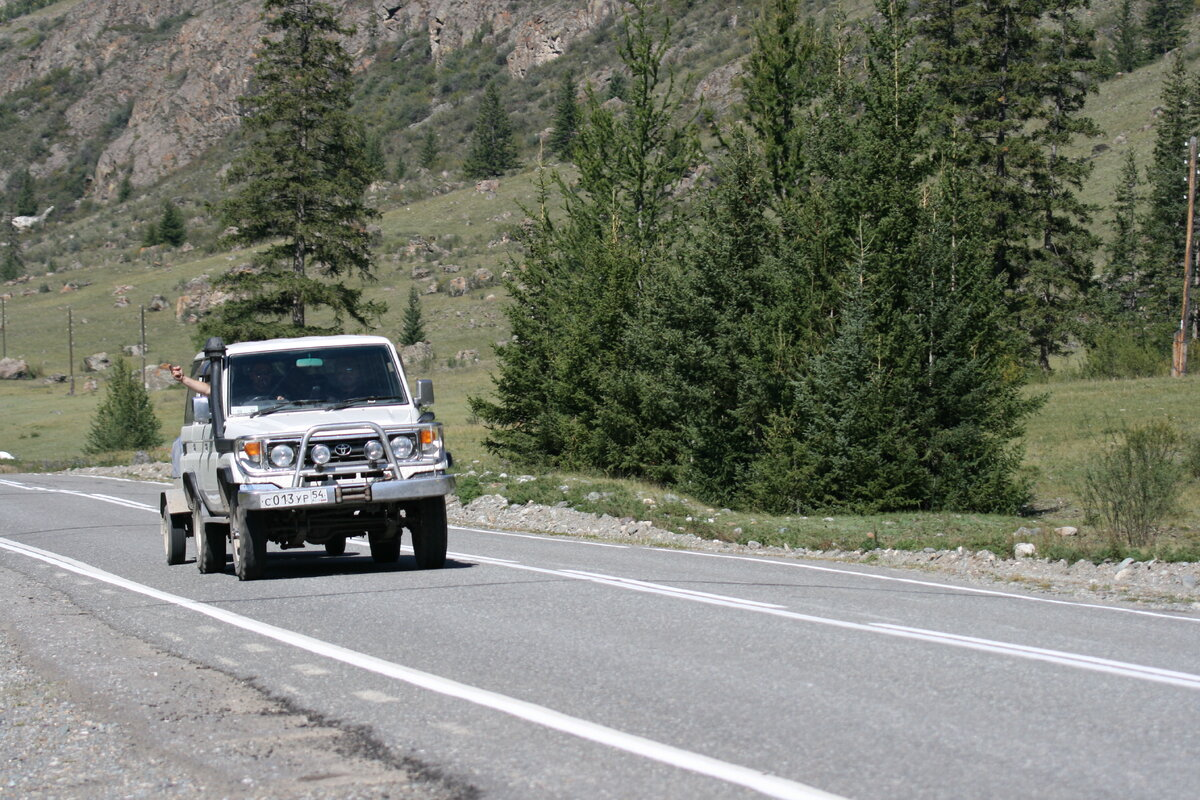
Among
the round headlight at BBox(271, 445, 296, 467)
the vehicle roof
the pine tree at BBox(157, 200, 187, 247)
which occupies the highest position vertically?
the pine tree at BBox(157, 200, 187, 247)

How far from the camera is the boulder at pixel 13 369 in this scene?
9588cm

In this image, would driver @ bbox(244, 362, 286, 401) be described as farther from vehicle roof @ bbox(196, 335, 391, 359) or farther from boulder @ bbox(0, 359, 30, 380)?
boulder @ bbox(0, 359, 30, 380)

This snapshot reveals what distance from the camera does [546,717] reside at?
620 centimetres

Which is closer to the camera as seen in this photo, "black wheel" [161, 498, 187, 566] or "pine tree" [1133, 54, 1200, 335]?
"black wheel" [161, 498, 187, 566]

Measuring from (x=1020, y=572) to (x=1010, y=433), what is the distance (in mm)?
8141

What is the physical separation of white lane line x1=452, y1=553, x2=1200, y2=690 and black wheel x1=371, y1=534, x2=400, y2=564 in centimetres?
300

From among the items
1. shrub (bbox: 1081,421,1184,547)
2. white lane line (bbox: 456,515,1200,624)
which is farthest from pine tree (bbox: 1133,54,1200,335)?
white lane line (bbox: 456,515,1200,624)

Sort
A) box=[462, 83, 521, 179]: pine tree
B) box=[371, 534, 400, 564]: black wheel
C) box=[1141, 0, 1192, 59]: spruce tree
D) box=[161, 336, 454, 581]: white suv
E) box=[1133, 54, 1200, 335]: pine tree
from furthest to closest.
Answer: box=[462, 83, 521, 179]: pine tree, box=[1141, 0, 1192, 59]: spruce tree, box=[1133, 54, 1200, 335]: pine tree, box=[371, 534, 400, 564]: black wheel, box=[161, 336, 454, 581]: white suv

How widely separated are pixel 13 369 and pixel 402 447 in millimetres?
94406

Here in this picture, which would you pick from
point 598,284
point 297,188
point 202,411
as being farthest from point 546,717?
point 297,188

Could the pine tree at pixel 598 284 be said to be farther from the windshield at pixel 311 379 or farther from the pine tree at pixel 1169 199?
the pine tree at pixel 1169 199

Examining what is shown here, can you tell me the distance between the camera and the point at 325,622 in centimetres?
944

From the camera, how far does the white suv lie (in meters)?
11.8

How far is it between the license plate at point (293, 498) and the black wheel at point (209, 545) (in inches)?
76.9
